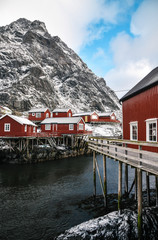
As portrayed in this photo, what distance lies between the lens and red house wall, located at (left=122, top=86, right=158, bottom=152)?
995cm

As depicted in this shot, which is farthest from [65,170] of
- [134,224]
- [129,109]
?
[134,224]

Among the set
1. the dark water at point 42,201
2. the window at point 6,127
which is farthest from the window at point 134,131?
the window at point 6,127

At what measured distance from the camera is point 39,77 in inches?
3115

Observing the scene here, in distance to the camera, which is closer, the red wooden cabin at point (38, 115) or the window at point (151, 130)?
the window at point (151, 130)

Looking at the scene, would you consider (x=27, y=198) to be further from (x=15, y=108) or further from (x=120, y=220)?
(x=15, y=108)

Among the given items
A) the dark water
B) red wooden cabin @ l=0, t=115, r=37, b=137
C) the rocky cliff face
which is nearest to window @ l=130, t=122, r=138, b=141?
the dark water

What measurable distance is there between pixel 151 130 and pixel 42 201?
33.9 feet

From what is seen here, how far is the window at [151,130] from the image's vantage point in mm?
10047

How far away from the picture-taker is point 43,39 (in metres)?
123

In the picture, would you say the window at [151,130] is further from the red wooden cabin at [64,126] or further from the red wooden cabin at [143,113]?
the red wooden cabin at [64,126]

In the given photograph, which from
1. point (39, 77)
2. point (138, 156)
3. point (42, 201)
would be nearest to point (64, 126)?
point (42, 201)

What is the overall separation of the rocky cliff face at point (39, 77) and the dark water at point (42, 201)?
154 ft

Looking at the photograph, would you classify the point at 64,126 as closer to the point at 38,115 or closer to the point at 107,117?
the point at 38,115

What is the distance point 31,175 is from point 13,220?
9842 millimetres
